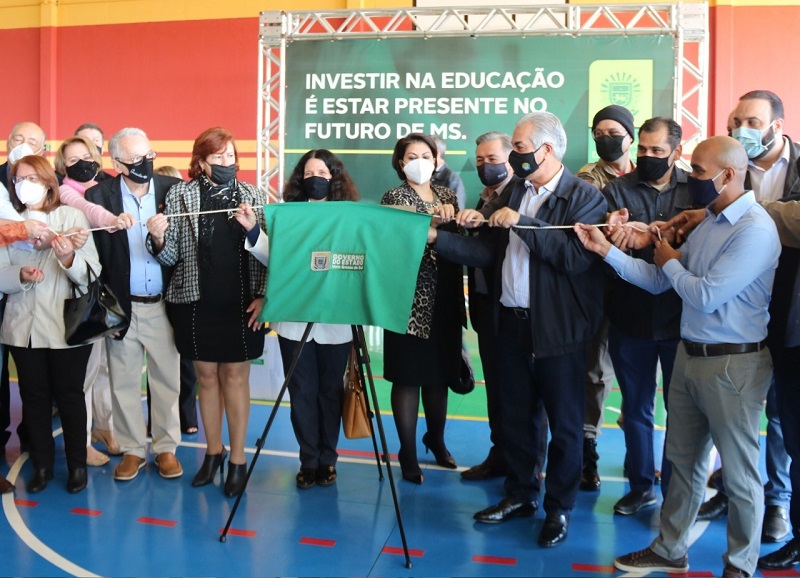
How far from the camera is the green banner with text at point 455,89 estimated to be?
7348mm

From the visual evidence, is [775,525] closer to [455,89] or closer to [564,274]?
[564,274]

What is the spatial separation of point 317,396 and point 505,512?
3.91 ft

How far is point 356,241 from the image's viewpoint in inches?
144

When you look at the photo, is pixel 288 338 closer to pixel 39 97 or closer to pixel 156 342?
pixel 156 342

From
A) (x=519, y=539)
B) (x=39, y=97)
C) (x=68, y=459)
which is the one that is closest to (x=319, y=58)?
(x=68, y=459)

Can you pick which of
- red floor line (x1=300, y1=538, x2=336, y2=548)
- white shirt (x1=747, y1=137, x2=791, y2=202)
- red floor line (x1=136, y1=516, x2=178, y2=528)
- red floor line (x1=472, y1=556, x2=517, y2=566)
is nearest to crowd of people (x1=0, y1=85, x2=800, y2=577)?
white shirt (x1=747, y1=137, x2=791, y2=202)

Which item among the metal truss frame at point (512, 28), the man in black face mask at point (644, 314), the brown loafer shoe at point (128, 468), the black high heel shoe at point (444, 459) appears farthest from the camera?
the metal truss frame at point (512, 28)

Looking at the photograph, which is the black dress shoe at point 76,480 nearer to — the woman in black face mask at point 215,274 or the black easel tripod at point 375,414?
the woman in black face mask at point 215,274

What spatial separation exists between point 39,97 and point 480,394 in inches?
373

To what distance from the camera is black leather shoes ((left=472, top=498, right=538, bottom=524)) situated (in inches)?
152

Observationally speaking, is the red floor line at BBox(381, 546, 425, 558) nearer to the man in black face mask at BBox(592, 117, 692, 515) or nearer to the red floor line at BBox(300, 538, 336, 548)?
the red floor line at BBox(300, 538, 336, 548)

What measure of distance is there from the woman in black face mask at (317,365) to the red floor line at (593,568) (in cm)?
151

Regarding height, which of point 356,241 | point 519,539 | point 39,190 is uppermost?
point 39,190

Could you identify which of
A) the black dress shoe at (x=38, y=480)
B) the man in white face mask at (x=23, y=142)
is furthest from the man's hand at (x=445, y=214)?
the man in white face mask at (x=23, y=142)
